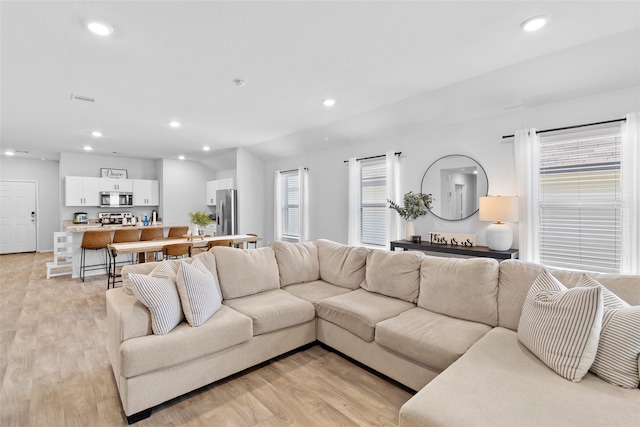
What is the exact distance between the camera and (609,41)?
245 cm

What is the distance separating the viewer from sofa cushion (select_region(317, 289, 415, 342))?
7.89ft

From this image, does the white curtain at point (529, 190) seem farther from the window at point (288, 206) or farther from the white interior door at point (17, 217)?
the white interior door at point (17, 217)

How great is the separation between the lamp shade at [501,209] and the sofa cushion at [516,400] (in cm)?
210

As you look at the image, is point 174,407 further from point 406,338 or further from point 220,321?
point 406,338

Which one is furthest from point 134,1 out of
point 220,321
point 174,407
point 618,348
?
point 618,348

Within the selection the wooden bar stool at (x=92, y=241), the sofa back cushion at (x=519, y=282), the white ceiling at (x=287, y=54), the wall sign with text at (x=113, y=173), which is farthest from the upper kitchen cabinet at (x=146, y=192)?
the sofa back cushion at (x=519, y=282)

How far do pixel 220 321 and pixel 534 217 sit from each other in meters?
3.43

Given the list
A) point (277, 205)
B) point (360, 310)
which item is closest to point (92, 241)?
point (277, 205)

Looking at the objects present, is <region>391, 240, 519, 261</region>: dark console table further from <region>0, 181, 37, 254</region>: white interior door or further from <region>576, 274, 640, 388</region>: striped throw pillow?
<region>0, 181, 37, 254</region>: white interior door

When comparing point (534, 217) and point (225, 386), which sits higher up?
point (534, 217)

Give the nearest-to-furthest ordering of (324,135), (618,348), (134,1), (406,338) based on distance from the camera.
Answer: (618,348), (134,1), (406,338), (324,135)

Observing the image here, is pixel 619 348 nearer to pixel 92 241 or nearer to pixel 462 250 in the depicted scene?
pixel 462 250

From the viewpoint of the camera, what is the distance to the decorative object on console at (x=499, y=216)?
3428mm

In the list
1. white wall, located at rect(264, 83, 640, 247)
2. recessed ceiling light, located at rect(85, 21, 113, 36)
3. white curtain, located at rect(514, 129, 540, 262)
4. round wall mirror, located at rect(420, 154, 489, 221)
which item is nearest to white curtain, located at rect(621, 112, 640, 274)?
white wall, located at rect(264, 83, 640, 247)
